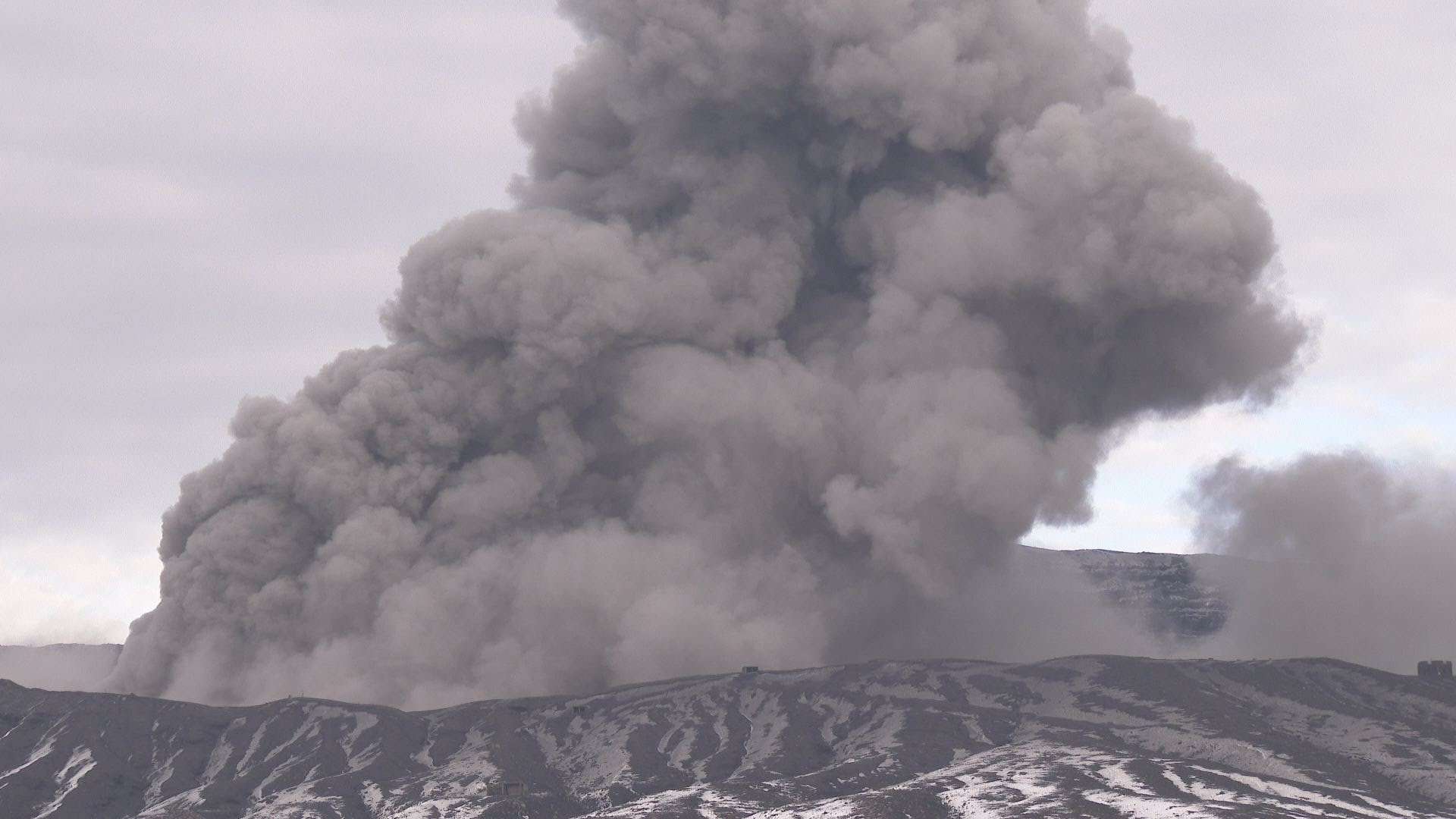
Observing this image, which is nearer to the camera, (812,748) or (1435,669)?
(812,748)

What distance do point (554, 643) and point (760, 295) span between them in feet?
93.1

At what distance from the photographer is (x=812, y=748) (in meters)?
120

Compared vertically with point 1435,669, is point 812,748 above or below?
below

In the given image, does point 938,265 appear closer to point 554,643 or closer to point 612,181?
point 612,181

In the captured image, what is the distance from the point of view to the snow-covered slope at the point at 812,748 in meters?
104

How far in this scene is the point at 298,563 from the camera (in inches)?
5782

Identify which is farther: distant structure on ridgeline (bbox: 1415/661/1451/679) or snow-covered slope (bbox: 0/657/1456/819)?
distant structure on ridgeline (bbox: 1415/661/1451/679)

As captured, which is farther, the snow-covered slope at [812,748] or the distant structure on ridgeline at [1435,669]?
the distant structure on ridgeline at [1435,669]

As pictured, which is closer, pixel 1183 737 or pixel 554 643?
pixel 1183 737

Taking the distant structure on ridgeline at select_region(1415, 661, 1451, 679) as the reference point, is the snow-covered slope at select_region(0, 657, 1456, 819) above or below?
below

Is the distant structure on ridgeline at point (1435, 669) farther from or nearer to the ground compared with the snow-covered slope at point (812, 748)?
farther from the ground

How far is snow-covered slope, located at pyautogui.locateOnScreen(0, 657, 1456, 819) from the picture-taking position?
10412cm

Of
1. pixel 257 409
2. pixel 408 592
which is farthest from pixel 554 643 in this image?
pixel 257 409

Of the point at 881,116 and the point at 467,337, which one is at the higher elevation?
the point at 881,116
